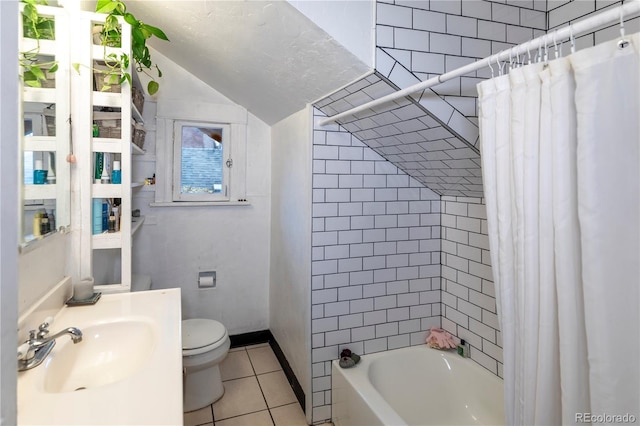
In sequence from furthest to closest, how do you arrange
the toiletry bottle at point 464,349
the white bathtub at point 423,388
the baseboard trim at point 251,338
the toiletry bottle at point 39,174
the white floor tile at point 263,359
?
1. the baseboard trim at point 251,338
2. the white floor tile at point 263,359
3. the toiletry bottle at point 464,349
4. the white bathtub at point 423,388
5. the toiletry bottle at point 39,174

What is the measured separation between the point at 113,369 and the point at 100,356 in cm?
9

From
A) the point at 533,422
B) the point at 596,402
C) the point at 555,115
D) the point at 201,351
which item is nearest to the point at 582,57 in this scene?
the point at 555,115

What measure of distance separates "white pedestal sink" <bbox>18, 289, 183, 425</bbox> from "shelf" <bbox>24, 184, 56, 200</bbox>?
476mm

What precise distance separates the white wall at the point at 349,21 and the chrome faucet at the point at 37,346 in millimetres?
1408

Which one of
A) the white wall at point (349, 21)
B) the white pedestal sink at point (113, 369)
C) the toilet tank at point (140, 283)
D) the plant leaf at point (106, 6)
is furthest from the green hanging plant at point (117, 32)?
the toilet tank at point (140, 283)

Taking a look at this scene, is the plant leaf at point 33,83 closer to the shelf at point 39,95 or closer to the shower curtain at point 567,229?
the shelf at point 39,95

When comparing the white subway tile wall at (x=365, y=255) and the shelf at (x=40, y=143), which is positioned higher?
the shelf at (x=40, y=143)

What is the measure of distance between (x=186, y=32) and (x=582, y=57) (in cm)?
191

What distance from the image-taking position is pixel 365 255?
214 cm

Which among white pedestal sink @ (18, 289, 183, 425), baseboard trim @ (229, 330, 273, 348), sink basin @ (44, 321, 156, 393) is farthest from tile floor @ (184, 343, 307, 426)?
sink basin @ (44, 321, 156, 393)

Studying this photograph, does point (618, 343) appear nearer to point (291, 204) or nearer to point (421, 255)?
point (421, 255)

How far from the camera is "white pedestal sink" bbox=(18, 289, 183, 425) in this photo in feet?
2.65

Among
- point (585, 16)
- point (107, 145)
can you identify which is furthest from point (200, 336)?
point (585, 16)

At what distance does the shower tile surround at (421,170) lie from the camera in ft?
4.94
